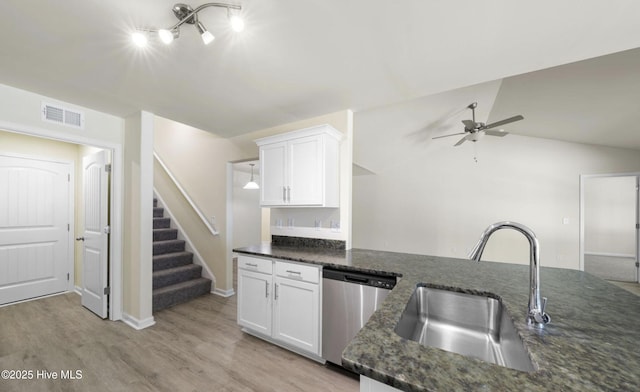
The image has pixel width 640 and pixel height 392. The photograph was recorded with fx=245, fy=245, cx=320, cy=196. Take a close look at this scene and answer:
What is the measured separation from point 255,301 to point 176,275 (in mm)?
1906

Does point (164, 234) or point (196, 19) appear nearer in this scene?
point (196, 19)

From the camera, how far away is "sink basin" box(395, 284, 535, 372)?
3.69 feet

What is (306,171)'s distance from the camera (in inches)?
103

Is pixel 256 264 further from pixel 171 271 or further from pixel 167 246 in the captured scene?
pixel 167 246

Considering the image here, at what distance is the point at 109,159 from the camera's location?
3.03m

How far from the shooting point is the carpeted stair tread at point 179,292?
3256mm

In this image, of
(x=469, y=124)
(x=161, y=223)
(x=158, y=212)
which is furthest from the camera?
(x=158, y=212)

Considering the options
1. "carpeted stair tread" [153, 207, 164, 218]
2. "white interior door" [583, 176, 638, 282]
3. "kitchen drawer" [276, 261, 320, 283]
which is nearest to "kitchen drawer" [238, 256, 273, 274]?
"kitchen drawer" [276, 261, 320, 283]

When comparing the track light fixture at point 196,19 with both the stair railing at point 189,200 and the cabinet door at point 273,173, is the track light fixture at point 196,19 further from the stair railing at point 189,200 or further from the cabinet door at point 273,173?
the stair railing at point 189,200

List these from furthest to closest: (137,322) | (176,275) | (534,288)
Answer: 1. (176,275)
2. (137,322)
3. (534,288)

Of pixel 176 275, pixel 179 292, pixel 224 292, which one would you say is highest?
pixel 176 275

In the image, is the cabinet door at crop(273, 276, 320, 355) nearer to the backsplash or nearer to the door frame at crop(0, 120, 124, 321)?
the backsplash

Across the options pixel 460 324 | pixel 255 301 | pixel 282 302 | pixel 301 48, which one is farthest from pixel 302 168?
pixel 460 324

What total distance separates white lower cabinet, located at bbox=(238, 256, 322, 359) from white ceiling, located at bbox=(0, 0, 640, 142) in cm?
172
